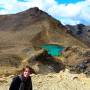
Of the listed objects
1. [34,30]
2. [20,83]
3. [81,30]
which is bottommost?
[81,30]

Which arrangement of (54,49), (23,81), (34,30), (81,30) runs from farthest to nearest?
(81,30) < (34,30) < (54,49) < (23,81)

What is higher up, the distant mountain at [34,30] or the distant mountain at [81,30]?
the distant mountain at [34,30]

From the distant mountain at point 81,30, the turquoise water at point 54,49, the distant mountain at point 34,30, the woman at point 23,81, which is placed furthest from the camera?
the distant mountain at point 81,30

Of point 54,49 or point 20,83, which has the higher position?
point 20,83

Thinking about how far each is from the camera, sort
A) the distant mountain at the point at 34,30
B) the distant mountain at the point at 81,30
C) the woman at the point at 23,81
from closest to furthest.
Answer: the woman at the point at 23,81, the distant mountain at the point at 34,30, the distant mountain at the point at 81,30

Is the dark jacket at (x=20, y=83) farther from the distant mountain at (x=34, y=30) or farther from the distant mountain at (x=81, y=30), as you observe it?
the distant mountain at (x=81, y=30)

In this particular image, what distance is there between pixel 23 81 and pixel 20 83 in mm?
121

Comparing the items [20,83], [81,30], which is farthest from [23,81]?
[81,30]

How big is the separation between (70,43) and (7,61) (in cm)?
4474

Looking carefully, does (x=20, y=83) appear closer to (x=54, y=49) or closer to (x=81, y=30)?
(x=54, y=49)

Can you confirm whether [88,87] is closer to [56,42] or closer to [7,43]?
[7,43]

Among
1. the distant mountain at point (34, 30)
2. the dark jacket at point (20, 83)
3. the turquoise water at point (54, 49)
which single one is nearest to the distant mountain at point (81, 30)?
the distant mountain at point (34, 30)

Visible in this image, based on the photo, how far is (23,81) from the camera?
1127 centimetres

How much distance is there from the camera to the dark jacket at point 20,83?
1128cm
